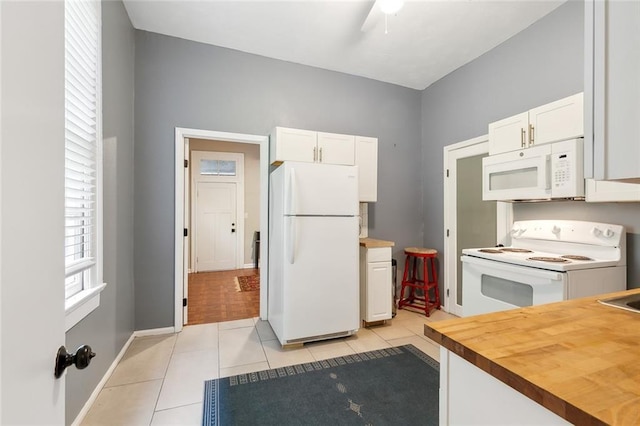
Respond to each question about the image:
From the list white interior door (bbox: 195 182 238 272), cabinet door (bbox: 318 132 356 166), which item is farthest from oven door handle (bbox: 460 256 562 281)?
white interior door (bbox: 195 182 238 272)

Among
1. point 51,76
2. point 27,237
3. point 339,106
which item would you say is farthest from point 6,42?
point 339,106

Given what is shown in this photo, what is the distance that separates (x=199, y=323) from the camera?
10.0 feet

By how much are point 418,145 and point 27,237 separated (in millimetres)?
3990

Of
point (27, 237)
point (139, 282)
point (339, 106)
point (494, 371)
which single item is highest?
point (339, 106)

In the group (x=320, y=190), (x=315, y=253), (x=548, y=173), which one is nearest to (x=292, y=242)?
(x=315, y=253)

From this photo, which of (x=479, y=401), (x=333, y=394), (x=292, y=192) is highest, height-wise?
(x=292, y=192)

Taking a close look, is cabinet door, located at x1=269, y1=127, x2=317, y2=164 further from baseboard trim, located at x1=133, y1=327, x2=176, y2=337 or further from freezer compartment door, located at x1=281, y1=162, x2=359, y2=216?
baseboard trim, located at x1=133, y1=327, x2=176, y2=337

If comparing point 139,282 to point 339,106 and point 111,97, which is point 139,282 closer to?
point 111,97

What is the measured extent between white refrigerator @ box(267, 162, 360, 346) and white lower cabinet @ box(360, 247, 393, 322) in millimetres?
283

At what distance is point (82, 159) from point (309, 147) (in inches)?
73.6

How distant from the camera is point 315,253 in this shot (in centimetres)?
254

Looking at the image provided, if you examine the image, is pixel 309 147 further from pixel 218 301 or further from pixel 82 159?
pixel 218 301

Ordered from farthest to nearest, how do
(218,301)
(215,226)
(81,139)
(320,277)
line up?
(215,226) < (218,301) < (320,277) < (81,139)

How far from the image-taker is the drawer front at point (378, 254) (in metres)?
2.96
